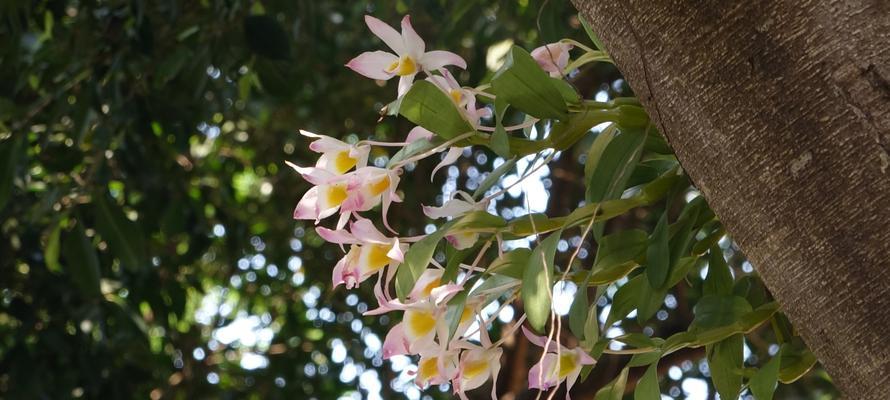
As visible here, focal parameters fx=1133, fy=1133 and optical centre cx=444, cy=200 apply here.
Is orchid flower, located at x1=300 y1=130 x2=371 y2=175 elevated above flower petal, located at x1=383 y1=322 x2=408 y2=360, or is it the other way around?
orchid flower, located at x1=300 y1=130 x2=371 y2=175

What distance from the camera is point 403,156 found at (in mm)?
708

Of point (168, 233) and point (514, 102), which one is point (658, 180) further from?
point (168, 233)

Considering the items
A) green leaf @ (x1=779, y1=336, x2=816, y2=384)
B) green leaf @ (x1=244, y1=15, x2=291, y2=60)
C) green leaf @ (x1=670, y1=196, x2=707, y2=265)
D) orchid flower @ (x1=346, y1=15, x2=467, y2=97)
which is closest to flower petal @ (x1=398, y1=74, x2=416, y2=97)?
orchid flower @ (x1=346, y1=15, x2=467, y2=97)

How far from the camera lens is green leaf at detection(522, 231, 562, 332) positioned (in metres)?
0.66

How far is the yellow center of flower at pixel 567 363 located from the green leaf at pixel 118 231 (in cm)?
129

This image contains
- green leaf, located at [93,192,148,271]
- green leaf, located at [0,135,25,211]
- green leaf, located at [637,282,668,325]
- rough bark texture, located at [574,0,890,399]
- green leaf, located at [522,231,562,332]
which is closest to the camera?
rough bark texture, located at [574,0,890,399]

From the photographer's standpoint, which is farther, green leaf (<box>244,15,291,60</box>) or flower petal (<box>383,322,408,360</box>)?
green leaf (<box>244,15,291,60</box>)

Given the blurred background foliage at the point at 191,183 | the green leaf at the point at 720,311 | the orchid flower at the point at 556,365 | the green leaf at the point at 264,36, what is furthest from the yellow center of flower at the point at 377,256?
the green leaf at the point at 264,36

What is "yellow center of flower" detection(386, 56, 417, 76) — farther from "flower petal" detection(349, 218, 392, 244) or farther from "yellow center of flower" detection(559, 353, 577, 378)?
"yellow center of flower" detection(559, 353, 577, 378)

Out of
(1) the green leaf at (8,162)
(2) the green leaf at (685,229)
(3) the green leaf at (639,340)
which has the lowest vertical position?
(1) the green leaf at (8,162)

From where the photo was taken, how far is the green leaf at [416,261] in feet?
2.25

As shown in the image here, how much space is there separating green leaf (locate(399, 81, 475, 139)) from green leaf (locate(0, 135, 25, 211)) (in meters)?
1.27

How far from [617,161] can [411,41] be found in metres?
0.15

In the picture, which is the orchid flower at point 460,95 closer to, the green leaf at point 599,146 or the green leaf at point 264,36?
the green leaf at point 599,146
